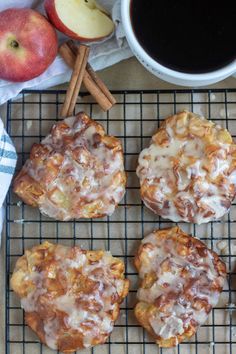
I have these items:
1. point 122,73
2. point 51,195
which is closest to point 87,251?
point 51,195

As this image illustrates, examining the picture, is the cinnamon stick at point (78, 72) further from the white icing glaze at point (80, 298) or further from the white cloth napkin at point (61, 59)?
the white icing glaze at point (80, 298)

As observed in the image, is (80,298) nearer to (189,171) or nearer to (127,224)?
(127,224)

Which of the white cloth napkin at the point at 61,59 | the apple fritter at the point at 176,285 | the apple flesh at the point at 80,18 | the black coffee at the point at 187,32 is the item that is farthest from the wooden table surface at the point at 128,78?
the apple fritter at the point at 176,285

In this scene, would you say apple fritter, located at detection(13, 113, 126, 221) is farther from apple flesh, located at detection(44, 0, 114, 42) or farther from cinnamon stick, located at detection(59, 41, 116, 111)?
apple flesh, located at detection(44, 0, 114, 42)

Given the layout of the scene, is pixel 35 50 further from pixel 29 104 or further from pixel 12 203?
pixel 12 203

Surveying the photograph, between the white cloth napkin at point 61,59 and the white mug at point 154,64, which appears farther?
the white cloth napkin at point 61,59

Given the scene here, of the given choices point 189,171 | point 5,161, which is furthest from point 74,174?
point 189,171

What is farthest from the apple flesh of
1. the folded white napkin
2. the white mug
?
the folded white napkin
